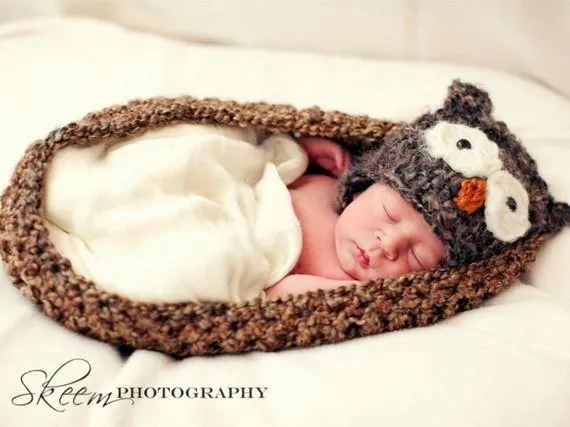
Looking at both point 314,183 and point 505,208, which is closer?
point 505,208

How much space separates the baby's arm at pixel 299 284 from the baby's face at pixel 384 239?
36mm

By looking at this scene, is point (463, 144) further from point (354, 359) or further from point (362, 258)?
point (354, 359)

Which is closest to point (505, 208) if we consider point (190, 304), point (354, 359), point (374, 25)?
point (354, 359)

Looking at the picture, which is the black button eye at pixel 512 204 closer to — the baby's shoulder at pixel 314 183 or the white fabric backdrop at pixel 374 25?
the baby's shoulder at pixel 314 183

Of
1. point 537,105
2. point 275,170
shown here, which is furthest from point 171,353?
point 537,105

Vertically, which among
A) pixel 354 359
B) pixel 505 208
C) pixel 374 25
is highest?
pixel 374 25

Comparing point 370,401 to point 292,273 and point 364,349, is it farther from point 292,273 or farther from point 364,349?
point 292,273

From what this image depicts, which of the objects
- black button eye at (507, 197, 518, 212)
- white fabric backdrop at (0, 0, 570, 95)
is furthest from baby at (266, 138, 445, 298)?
white fabric backdrop at (0, 0, 570, 95)

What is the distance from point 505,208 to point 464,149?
0.31 feet

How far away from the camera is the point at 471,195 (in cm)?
94

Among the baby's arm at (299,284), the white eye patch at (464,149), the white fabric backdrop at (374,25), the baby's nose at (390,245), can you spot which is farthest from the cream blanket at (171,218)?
the white fabric backdrop at (374,25)

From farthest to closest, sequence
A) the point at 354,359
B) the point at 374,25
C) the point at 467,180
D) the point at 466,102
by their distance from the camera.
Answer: the point at 374,25 → the point at 466,102 → the point at 467,180 → the point at 354,359

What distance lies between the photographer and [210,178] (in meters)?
1.02

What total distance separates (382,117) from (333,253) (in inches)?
10.7
